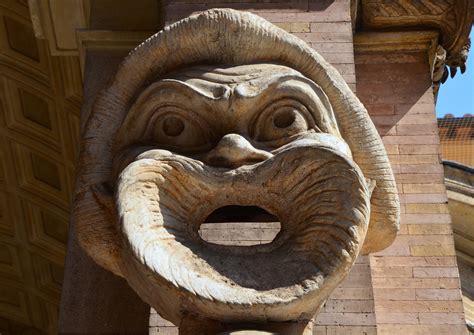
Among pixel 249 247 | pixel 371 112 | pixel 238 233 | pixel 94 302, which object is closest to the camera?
pixel 249 247

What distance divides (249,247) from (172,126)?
0.59m

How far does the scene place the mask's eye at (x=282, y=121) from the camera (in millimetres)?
3408

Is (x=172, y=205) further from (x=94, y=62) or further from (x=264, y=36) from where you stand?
(x=94, y=62)

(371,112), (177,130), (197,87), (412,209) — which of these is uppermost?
(371,112)

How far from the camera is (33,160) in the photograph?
8.93m

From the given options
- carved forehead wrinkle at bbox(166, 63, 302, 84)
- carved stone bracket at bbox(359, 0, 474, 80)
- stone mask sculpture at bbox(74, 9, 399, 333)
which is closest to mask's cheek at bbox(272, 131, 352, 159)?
stone mask sculpture at bbox(74, 9, 399, 333)

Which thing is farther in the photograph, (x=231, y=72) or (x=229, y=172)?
(x=231, y=72)

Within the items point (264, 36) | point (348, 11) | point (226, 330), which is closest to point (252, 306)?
point (226, 330)

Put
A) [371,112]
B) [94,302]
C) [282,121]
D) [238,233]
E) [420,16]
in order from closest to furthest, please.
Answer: [282,121] → [238,233] → [94,302] → [371,112] → [420,16]

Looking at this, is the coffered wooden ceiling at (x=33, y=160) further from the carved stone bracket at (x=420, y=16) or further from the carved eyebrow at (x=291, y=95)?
the carved eyebrow at (x=291, y=95)

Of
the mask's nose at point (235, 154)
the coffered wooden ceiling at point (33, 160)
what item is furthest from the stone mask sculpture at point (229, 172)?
the coffered wooden ceiling at point (33, 160)

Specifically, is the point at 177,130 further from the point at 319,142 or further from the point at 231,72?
the point at 319,142

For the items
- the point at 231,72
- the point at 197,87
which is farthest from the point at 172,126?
the point at 231,72

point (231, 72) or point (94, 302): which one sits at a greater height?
point (231, 72)
